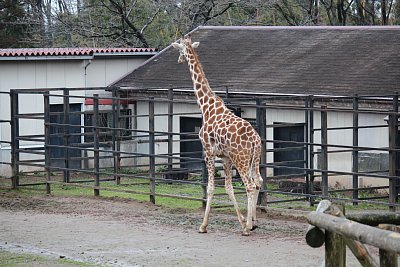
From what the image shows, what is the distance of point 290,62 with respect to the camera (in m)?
23.5

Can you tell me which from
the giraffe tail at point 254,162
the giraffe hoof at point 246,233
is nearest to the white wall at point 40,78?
the giraffe tail at point 254,162

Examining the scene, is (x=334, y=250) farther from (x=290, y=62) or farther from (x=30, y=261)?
(x=290, y=62)

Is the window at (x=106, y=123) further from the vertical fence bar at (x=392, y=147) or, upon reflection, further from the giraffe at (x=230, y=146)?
the vertical fence bar at (x=392, y=147)

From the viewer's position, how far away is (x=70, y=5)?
40.2 meters

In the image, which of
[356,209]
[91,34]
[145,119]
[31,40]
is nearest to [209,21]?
[91,34]

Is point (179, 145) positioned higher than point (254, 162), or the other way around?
point (254, 162)

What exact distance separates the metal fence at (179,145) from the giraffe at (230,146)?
46.3 inches

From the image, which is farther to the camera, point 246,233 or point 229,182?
point 229,182

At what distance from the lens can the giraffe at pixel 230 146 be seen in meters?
Answer: 12.8

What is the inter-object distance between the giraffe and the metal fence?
1177 millimetres

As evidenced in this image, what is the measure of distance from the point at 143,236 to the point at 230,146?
5.45 feet

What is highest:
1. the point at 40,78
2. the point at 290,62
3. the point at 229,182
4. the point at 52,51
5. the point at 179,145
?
the point at 52,51

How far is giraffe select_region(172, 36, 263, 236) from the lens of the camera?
12758 mm

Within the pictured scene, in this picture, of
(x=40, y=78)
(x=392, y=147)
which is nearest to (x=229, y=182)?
(x=392, y=147)
